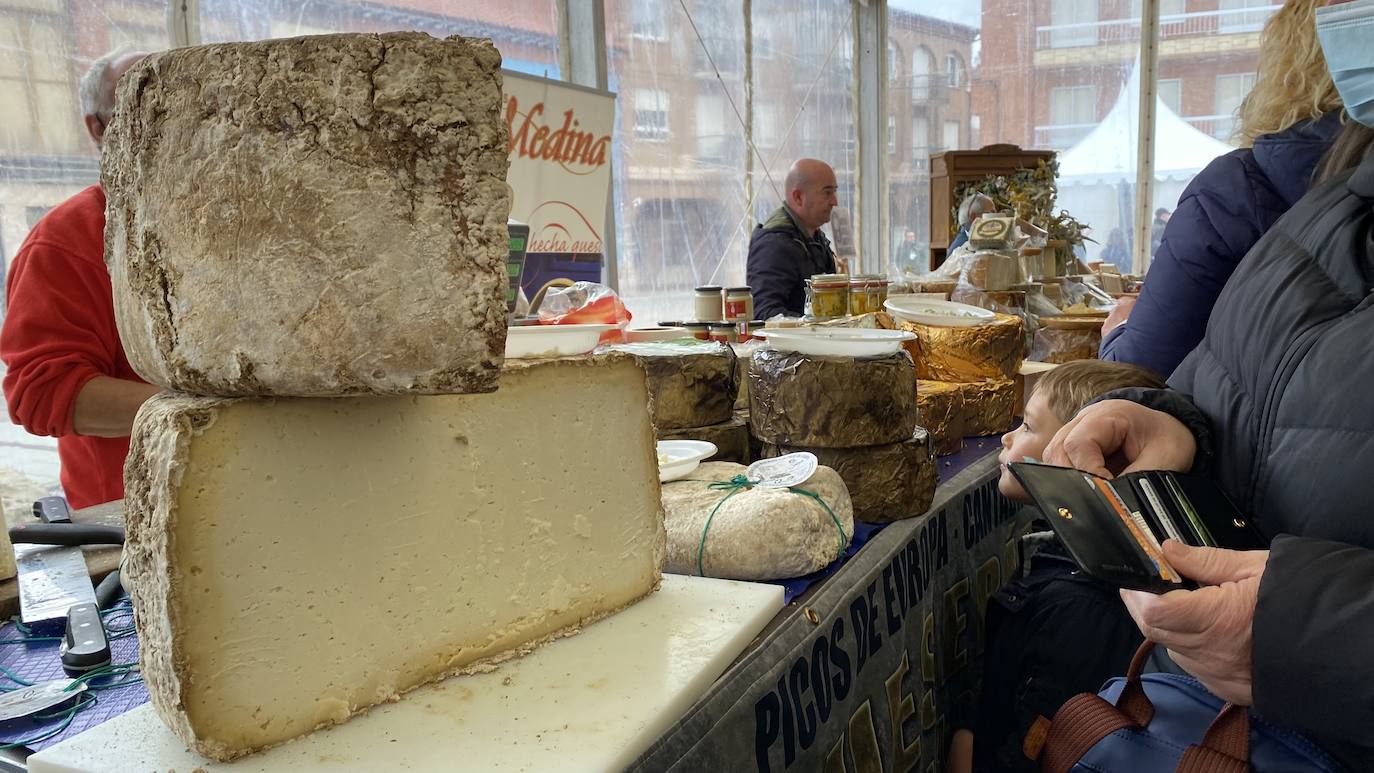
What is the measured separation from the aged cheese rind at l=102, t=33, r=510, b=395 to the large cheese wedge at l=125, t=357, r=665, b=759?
11 centimetres

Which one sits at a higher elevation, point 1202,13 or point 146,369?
point 1202,13

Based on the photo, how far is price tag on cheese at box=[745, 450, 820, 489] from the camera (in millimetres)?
1495

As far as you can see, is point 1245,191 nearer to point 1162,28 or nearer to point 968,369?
point 968,369

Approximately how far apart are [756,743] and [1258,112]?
1.49 meters

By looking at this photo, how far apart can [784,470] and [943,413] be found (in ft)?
2.71

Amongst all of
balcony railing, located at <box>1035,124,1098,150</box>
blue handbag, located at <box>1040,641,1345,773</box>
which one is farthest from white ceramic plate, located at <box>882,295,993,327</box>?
balcony railing, located at <box>1035,124,1098,150</box>

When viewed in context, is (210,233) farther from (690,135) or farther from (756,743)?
(690,135)

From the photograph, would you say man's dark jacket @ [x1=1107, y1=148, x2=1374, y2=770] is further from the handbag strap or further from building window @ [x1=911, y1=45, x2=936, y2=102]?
building window @ [x1=911, y1=45, x2=936, y2=102]

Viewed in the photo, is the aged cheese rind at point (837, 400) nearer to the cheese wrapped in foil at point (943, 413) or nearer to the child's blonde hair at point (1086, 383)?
the child's blonde hair at point (1086, 383)

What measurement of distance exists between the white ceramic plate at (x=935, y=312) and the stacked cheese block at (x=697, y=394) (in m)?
0.73

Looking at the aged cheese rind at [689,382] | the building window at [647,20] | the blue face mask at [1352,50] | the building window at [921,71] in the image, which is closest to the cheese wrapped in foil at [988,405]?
the aged cheese rind at [689,382]

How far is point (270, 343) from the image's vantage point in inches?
31.7

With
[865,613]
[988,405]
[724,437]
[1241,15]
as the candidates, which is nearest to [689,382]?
[724,437]

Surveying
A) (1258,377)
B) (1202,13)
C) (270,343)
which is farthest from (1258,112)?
(1202,13)
